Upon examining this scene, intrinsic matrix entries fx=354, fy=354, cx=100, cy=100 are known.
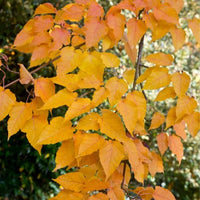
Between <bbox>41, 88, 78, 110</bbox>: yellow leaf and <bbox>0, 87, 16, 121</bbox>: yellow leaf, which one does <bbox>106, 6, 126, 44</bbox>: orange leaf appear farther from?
<bbox>0, 87, 16, 121</bbox>: yellow leaf

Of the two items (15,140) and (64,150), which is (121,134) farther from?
(15,140)

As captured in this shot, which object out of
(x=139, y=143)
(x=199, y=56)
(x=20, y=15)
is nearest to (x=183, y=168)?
(x=199, y=56)

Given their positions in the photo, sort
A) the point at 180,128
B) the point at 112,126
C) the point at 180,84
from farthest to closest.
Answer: the point at 180,128 → the point at 180,84 → the point at 112,126

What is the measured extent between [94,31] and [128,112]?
0.26m

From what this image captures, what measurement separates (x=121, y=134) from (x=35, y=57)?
0.38 meters

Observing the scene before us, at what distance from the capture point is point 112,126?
3.24ft

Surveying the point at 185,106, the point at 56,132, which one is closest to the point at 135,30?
the point at 185,106

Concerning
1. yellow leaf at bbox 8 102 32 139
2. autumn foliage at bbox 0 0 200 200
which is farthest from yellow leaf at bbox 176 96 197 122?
yellow leaf at bbox 8 102 32 139

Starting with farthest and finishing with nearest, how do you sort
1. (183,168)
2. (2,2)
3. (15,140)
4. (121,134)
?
1. (183,168)
2. (15,140)
3. (2,2)
4. (121,134)

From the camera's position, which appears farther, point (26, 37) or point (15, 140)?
point (15, 140)

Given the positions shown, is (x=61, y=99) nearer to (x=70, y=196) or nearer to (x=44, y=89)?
(x=44, y=89)

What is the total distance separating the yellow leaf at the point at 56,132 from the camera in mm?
1000

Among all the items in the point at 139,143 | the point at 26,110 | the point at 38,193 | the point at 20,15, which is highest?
the point at 26,110

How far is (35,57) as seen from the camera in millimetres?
1120
